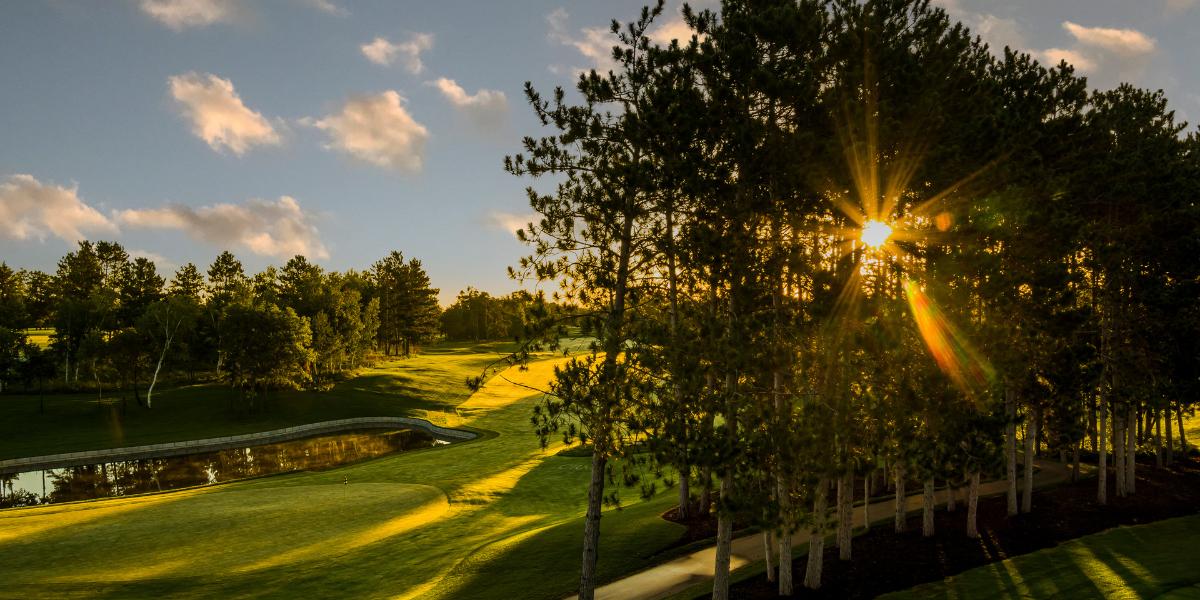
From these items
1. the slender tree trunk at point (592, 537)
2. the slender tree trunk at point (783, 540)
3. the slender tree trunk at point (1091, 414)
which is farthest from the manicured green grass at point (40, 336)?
the slender tree trunk at point (1091, 414)

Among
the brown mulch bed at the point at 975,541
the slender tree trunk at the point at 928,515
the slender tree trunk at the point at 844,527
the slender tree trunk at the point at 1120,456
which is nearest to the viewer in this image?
the brown mulch bed at the point at 975,541

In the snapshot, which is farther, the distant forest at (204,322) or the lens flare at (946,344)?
the distant forest at (204,322)

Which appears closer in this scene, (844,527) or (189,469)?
(844,527)

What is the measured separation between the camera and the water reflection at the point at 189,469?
33781mm

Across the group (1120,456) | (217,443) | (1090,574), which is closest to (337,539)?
(1090,574)

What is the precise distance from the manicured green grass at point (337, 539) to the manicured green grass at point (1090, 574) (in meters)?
9.25

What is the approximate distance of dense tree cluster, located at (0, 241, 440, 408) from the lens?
54.7 metres

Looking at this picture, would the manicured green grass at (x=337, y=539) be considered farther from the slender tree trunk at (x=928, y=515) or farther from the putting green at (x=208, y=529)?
the slender tree trunk at (x=928, y=515)

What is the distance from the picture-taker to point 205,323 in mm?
70375

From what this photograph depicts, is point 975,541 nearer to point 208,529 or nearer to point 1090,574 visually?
point 1090,574

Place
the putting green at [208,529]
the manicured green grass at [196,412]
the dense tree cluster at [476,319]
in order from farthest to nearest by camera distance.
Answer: the dense tree cluster at [476,319], the manicured green grass at [196,412], the putting green at [208,529]

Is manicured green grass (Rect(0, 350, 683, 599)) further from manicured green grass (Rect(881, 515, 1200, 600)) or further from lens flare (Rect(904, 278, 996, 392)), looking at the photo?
lens flare (Rect(904, 278, 996, 392))

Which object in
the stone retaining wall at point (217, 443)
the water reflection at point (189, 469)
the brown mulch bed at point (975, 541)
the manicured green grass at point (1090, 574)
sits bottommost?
the water reflection at point (189, 469)

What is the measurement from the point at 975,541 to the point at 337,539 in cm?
2395
